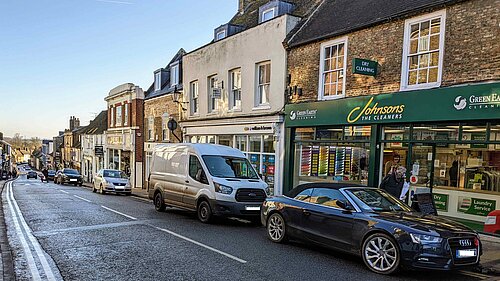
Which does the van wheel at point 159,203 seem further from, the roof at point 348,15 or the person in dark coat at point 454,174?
the person in dark coat at point 454,174

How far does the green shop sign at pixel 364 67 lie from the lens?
11.1 metres

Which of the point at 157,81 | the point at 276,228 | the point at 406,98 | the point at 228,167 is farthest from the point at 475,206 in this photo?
the point at 157,81

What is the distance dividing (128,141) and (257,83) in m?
17.4

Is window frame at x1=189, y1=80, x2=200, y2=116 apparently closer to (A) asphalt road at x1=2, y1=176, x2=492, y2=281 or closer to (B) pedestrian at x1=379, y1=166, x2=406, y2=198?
(A) asphalt road at x1=2, y1=176, x2=492, y2=281

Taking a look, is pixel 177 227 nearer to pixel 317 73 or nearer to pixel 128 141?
pixel 317 73

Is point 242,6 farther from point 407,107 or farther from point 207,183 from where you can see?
point 207,183

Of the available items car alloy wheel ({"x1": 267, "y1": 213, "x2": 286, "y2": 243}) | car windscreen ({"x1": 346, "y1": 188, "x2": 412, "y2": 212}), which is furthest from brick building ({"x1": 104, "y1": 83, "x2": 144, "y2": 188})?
car windscreen ({"x1": 346, "y1": 188, "x2": 412, "y2": 212})

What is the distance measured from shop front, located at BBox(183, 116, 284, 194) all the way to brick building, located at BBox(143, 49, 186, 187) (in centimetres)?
476

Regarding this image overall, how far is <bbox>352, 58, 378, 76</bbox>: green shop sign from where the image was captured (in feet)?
36.3

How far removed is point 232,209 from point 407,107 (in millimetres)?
5696

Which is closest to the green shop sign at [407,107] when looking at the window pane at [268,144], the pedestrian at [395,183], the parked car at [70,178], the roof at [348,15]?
the window pane at [268,144]

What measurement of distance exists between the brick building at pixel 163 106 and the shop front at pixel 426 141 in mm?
11932

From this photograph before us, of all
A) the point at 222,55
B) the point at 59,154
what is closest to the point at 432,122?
the point at 222,55

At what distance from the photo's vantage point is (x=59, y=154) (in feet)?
240
